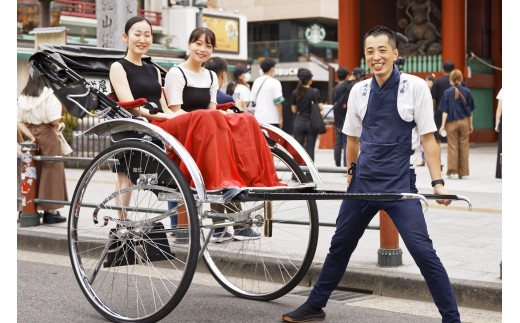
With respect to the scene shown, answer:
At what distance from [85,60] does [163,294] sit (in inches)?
77.3

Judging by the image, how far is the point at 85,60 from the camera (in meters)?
6.01

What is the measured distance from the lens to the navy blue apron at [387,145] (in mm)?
4355

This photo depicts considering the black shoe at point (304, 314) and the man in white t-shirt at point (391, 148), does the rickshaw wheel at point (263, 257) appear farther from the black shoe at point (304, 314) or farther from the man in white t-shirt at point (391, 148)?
the man in white t-shirt at point (391, 148)

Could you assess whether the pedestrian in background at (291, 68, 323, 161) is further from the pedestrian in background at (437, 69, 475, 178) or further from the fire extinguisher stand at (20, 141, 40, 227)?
the fire extinguisher stand at (20, 141, 40, 227)

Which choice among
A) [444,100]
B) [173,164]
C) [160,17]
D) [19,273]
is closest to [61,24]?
[160,17]

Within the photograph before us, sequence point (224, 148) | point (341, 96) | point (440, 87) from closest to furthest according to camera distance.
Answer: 1. point (224, 148)
2. point (341, 96)
3. point (440, 87)

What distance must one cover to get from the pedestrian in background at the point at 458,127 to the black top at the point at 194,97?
795 centimetres

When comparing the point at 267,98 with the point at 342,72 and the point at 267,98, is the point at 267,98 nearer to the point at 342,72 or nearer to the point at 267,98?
the point at 267,98

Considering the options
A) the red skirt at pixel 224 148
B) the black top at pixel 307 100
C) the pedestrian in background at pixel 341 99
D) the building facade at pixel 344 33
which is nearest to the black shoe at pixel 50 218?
the red skirt at pixel 224 148

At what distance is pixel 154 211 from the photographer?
18.3ft

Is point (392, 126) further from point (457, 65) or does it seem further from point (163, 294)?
point (457, 65)

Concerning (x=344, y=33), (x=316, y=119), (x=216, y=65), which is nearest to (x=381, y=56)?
(x=216, y=65)

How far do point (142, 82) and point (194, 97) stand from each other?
15.7 inches

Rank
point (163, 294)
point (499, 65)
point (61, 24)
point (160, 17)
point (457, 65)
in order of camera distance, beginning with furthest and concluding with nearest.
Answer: point (160, 17) → point (61, 24) → point (499, 65) → point (457, 65) → point (163, 294)
